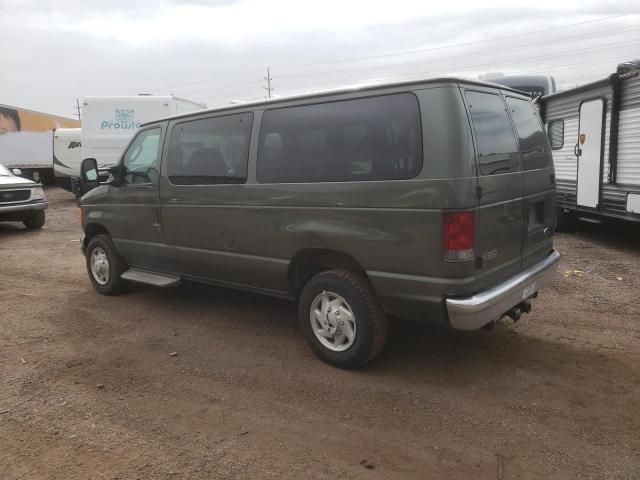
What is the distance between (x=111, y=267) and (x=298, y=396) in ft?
11.0

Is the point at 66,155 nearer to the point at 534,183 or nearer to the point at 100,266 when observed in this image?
the point at 100,266

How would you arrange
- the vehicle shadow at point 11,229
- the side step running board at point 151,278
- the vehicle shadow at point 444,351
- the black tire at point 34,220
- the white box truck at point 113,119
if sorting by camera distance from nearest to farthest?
1. the vehicle shadow at point 444,351
2. the side step running board at point 151,278
3. the vehicle shadow at point 11,229
4. the black tire at point 34,220
5. the white box truck at point 113,119

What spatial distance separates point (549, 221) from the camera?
179 inches

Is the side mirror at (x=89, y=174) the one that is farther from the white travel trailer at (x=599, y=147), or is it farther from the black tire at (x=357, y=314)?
the white travel trailer at (x=599, y=147)

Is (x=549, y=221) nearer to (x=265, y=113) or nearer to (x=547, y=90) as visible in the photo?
(x=265, y=113)

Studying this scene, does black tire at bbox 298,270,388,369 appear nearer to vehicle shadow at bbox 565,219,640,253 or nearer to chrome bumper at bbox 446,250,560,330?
chrome bumper at bbox 446,250,560,330

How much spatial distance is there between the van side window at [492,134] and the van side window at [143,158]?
10.2 ft

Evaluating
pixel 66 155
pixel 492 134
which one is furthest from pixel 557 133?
pixel 66 155

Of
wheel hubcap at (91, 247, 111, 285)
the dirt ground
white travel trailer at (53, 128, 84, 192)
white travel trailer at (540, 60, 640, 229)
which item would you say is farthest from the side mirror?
white travel trailer at (53, 128, 84, 192)

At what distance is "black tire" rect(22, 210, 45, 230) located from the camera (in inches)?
491

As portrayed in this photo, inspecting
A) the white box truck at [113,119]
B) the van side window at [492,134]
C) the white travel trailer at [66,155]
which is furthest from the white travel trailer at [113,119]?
the van side window at [492,134]

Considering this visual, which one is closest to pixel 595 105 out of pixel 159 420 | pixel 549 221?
pixel 549 221

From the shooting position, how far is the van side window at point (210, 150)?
4.59 m

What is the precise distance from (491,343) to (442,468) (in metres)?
1.87
